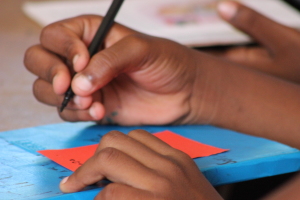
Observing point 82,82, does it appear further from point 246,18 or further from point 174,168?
point 246,18

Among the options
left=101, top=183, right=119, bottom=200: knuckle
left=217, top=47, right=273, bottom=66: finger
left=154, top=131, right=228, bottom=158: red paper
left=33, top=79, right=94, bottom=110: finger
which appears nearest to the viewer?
left=101, top=183, right=119, bottom=200: knuckle

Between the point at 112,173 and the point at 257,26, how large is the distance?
2.17ft

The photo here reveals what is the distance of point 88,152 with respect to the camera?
0.51 metres

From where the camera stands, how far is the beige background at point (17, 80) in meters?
0.72

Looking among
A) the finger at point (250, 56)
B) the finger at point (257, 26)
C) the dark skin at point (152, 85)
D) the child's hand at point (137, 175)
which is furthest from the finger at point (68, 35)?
the finger at point (250, 56)

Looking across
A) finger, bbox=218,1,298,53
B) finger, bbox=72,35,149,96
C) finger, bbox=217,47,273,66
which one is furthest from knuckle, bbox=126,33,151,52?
finger, bbox=217,47,273,66

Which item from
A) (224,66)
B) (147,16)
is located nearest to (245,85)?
(224,66)


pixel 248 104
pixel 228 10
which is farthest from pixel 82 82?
pixel 228 10

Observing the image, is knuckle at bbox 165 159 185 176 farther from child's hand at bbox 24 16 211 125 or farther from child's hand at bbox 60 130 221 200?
child's hand at bbox 24 16 211 125

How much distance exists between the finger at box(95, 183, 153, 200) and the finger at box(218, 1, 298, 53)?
615 mm

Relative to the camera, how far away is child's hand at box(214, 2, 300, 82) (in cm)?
94

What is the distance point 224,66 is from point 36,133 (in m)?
0.33

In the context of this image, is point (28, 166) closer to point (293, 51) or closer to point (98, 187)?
point (98, 187)

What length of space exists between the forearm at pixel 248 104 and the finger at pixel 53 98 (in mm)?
180
